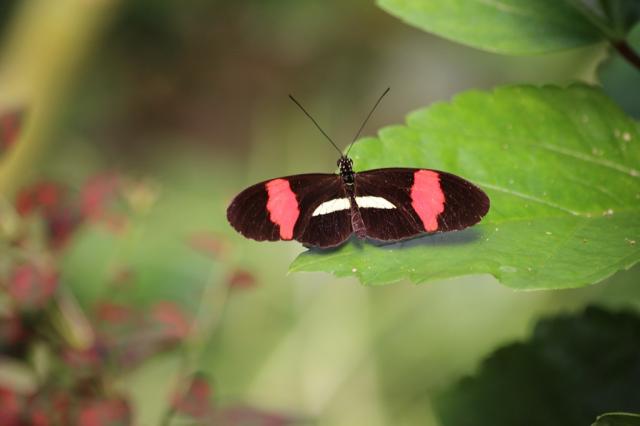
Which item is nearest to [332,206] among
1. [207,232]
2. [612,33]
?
[612,33]

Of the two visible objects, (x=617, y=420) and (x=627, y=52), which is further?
(x=627, y=52)

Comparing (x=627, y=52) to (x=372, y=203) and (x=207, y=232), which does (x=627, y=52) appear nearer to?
(x=372, y=203)

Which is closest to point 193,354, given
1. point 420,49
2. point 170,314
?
point 170,314

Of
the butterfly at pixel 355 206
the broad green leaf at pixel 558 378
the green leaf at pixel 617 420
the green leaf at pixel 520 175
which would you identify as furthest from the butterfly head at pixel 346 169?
the green leaf at pixel 617 420

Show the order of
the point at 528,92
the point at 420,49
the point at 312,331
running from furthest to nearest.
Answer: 1. the point at 420,49
2. the point at 312,331
3. the point at 528,92

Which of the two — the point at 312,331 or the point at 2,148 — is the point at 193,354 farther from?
the point at 312,331

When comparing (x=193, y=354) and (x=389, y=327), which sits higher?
(x=389, y=327)

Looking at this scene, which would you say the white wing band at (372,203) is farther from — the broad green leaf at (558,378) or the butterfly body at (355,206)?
the broad green leaf at (558,378)
